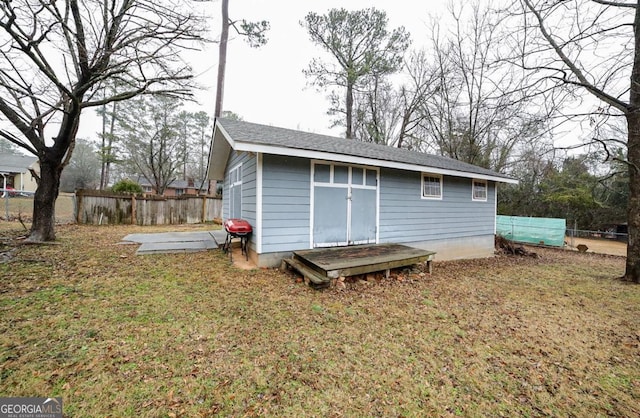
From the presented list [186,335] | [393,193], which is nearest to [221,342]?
[186,335]

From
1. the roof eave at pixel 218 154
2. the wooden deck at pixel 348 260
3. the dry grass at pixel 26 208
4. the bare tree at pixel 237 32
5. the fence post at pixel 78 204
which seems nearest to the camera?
the wooden deck at pixel 348 260

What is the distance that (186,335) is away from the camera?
272cm

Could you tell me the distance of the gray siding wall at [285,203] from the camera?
16.9 ft

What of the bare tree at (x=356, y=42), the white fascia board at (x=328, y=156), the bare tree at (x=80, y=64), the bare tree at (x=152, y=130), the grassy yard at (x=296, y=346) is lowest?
the grassy yard at (x=296, y=346)

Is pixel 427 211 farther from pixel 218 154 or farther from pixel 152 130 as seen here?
pixel 152 130

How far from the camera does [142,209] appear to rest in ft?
37.8

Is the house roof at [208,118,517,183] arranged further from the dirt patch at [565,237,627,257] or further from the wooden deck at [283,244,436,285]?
the dirt patch at [565,237,627,257]

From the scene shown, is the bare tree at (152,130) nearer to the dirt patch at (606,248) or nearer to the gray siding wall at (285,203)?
the gray siding wall at (285,203)

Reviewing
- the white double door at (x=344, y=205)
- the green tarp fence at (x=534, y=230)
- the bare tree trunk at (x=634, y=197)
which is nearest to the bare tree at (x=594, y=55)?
the bare tree trunk at (x=634, y=197)

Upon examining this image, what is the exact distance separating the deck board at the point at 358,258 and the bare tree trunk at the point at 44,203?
668 cm

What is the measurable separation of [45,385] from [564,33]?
10.0m

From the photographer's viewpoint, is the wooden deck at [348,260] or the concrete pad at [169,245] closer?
the wooden deck at [348,260]

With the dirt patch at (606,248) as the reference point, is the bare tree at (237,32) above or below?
above

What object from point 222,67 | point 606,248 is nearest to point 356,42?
point 222,67
